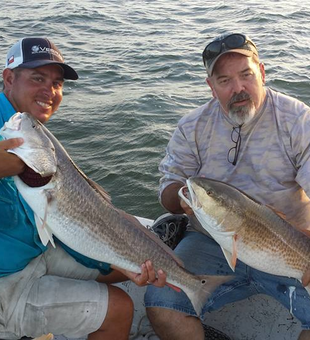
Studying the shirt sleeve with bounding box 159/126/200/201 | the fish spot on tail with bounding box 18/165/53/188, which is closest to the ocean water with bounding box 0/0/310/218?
the shirt sleeve with bounding box 159/126/200/201

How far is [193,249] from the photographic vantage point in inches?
161

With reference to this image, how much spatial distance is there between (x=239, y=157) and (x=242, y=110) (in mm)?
397

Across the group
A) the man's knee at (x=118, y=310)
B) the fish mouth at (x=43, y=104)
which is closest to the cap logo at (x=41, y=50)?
the fish mouth at (x=43, y=104)

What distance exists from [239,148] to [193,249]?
922 mm

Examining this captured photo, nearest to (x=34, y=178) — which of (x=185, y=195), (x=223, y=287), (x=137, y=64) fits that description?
(x=185, y=195)

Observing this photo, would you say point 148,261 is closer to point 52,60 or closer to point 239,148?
point 239,148

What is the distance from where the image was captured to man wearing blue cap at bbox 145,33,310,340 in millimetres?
3783

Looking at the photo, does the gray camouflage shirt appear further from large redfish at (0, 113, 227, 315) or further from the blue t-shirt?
the blue t-shirt

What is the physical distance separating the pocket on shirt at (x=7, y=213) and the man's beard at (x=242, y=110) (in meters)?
1.83

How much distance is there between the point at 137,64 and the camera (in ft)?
41.1

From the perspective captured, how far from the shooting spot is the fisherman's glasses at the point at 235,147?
13.2 feet

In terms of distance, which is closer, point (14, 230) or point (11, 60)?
point (14, 230)

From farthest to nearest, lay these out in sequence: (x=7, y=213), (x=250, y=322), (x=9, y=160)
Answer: (x=250, y=322), (x=7, y=213), (x=9, y=160)

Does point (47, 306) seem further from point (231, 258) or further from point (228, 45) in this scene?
point (228, 45)
